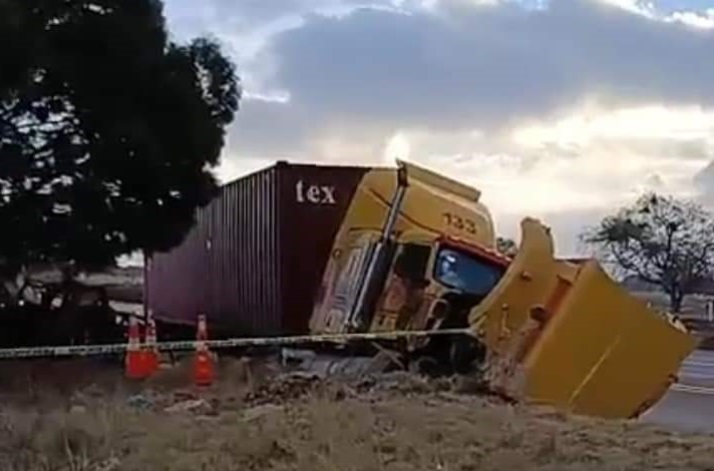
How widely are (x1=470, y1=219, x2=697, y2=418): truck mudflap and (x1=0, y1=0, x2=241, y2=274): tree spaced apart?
32.7ft

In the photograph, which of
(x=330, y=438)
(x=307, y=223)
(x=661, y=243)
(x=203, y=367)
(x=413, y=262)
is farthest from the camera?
(x=661, y=243)

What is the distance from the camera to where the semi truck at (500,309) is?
39.6 ft

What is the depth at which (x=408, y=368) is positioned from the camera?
546 inches

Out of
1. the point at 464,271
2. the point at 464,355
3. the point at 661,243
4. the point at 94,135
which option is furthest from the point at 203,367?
the point at 661,243

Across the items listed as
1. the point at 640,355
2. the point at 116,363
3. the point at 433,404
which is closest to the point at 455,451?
the point at 433,404

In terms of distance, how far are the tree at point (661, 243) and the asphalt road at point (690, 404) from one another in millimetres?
24593

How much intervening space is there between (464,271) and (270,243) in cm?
542

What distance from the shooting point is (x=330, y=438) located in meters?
7.54

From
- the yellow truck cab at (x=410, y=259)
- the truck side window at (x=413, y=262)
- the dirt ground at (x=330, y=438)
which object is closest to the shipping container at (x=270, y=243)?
the yellow truck cab at (x=410, y=259)

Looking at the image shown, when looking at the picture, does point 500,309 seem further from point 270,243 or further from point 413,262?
point 270,243

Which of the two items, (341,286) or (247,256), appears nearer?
(341,286)

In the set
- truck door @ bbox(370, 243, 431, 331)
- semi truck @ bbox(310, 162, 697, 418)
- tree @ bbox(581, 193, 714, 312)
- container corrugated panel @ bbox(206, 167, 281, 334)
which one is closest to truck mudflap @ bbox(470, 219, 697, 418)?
semi truck @ bbox(310, 162, 697, 418)

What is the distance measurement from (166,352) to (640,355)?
29.5 ft

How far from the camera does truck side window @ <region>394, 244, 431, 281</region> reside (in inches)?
580
